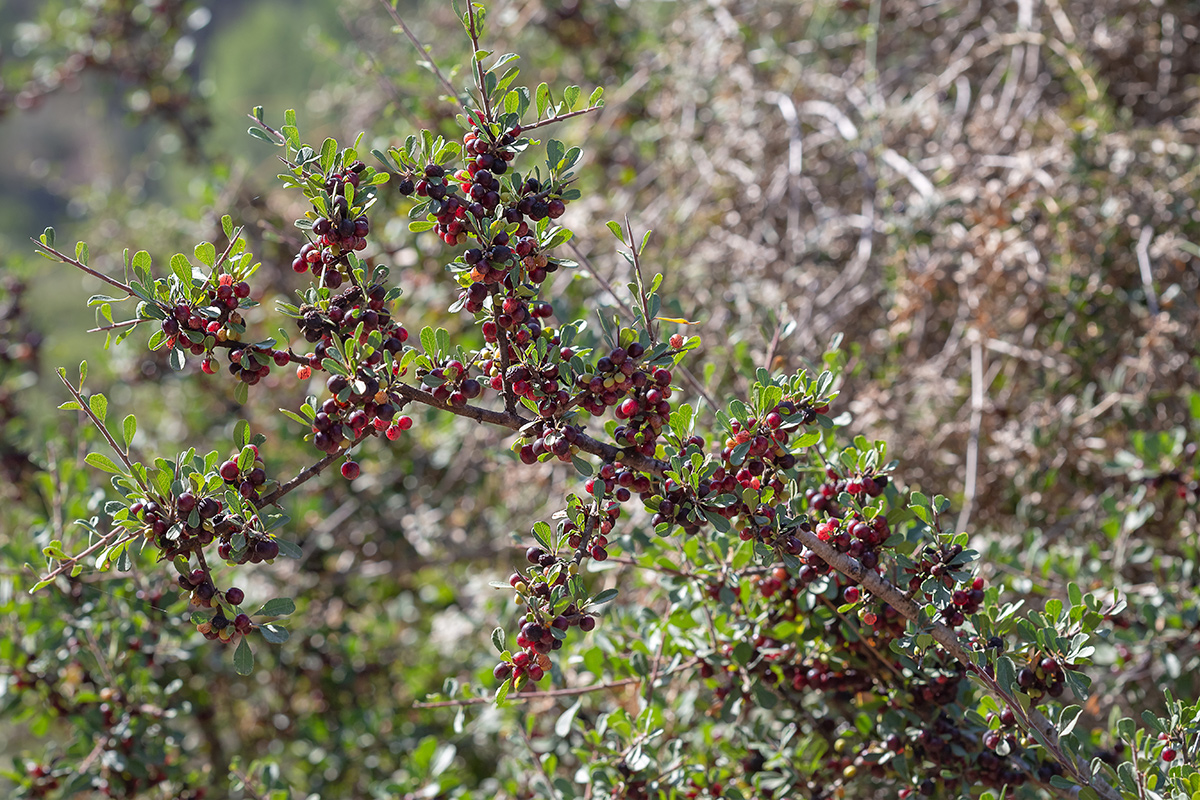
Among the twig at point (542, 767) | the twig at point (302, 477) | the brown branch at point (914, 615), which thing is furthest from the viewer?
the twig at point (542, 767)

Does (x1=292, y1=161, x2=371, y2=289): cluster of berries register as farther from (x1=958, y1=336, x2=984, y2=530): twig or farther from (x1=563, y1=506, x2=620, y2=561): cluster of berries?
(x1=958, y1=336, x2=984, y2=530): twig

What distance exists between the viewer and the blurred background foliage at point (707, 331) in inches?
75.0

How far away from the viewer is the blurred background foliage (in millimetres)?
1906

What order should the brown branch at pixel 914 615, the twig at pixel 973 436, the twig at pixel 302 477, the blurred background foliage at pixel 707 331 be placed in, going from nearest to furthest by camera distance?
1. the twig at pixel 302 477
2. the brown branch at pixel 914 615
3. the blurred background foliage at pixel 707 331
4. the twig at pixel 973 436

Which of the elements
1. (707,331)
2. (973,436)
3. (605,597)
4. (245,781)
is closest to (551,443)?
(605,597)

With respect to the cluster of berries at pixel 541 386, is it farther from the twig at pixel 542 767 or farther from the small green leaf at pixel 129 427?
the twig at pixel 542 767

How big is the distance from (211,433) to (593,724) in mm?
2297

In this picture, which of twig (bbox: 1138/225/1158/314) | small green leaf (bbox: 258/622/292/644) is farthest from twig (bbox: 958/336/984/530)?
small green leaf (bbox: 258/622/292/644)

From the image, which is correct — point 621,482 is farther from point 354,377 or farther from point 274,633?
point 274,633

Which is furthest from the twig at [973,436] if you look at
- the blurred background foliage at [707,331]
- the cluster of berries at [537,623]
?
the cluster of berries at [537,623]

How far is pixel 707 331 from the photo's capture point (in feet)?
8.43

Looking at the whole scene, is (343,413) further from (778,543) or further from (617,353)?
(778,543)

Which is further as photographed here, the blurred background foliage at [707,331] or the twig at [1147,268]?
the twig at [1147,268]

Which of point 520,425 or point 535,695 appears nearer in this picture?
point 520,425
